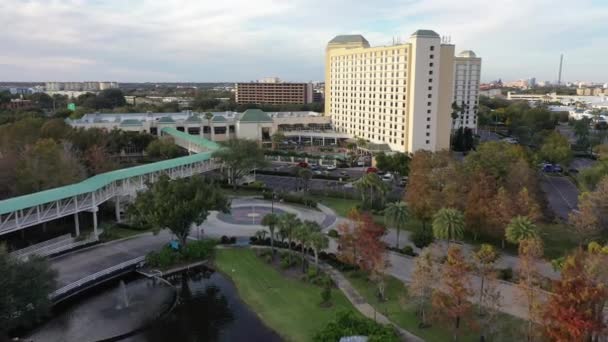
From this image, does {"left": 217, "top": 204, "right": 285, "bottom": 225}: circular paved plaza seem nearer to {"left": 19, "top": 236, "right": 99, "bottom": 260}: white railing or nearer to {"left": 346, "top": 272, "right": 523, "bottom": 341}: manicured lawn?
{"left": 19, "top": 236, "right": 99, "bottom": 260}: white railing

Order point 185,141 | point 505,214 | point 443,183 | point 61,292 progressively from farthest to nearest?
1. point 185,141
2. point 443,183
3. point 505,214
4. point 61,292

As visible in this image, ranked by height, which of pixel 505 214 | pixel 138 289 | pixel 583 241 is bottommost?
pixel 138 289

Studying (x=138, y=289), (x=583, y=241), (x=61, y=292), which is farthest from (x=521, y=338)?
(x=61, y=292)

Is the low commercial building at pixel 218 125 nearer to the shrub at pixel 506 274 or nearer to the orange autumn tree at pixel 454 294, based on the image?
the shrub at pixel 506 274

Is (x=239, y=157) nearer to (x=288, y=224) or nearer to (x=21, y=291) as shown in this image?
(x=288, y=224)

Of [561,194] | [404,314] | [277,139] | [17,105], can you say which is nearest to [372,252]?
[404,314]

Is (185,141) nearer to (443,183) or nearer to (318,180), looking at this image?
(318,180)
